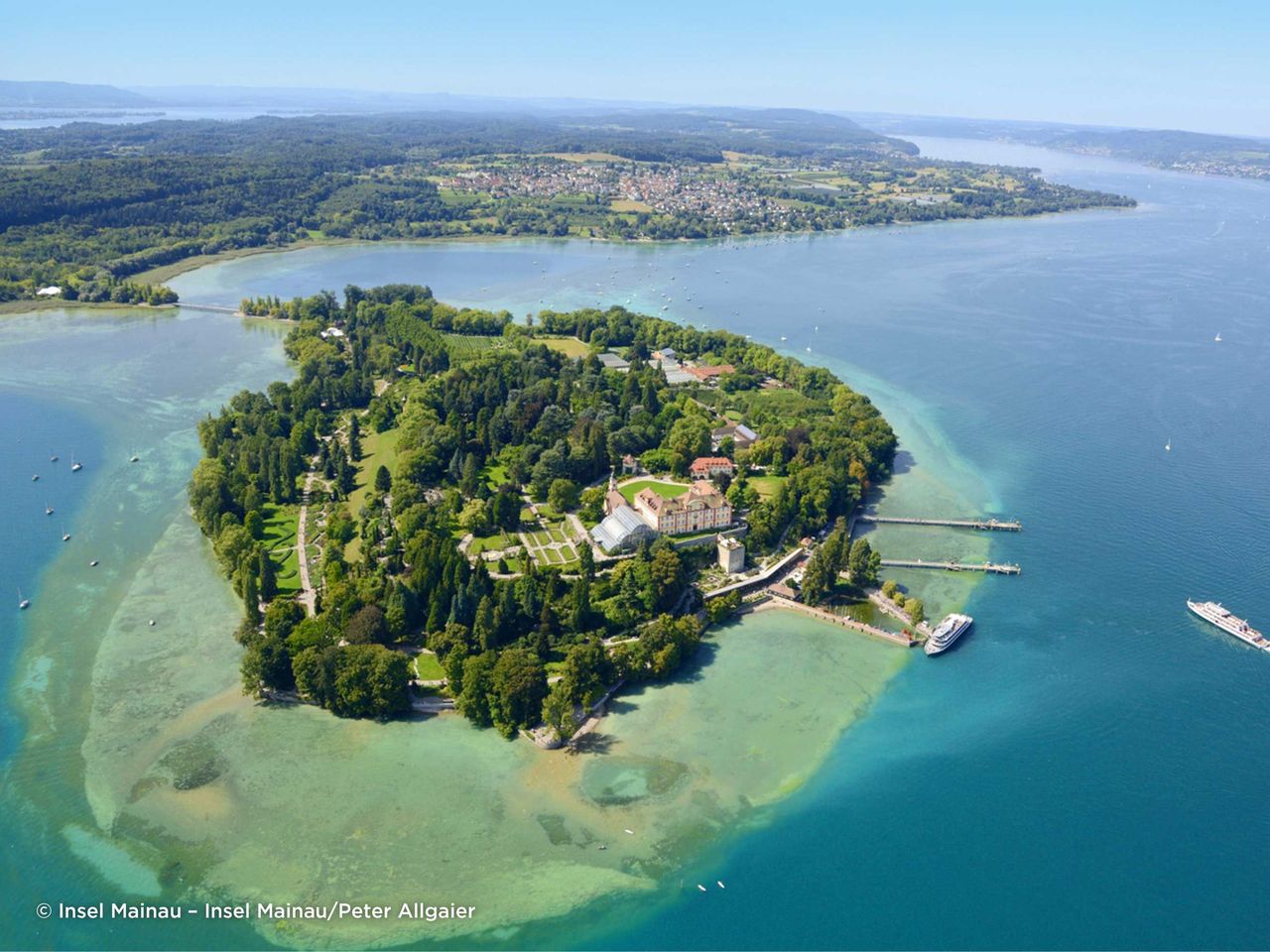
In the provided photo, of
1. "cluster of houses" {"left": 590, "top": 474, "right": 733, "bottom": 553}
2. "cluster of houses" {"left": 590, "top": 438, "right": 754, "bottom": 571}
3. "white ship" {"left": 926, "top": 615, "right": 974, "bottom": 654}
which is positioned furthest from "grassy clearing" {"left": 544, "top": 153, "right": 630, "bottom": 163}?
"white ship" {"left": 926, "top": 615, "right": 974, "bottom": 654}

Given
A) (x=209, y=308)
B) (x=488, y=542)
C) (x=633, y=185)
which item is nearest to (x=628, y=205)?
(x=633, y=185)

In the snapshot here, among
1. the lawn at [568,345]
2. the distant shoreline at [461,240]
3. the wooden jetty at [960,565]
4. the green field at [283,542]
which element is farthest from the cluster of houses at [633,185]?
the green field at [283,542]

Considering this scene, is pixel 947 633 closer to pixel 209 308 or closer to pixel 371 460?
pixel 371 460

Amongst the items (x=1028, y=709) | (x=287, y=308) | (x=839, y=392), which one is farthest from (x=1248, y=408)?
(x=287, y=308)

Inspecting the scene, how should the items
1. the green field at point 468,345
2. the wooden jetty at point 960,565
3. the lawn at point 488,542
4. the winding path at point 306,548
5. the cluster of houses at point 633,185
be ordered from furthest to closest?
the cluster of houses at point 633,185, the green field at point 468,345, the wooden jetty at point 960,565, the lawn at point 488,542, the winding path at point 306,548

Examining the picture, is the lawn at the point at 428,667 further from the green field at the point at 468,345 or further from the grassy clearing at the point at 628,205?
the grassy clearing at the point at 628,205

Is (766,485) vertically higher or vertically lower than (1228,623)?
higher

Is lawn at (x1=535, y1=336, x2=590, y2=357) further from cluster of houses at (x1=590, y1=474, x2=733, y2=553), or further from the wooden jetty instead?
the wooden jetty
